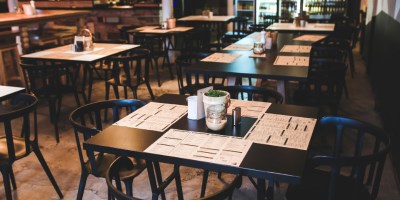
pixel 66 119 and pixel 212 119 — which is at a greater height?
pixel 212 119

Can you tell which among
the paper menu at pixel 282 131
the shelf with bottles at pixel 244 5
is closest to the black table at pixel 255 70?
the paper menu at pixel 282 131

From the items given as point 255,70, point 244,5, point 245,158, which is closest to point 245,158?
point 245,158

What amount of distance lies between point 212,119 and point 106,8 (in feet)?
23.1

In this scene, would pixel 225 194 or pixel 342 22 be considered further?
pixel 342 22

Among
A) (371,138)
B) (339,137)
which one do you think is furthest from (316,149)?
(339,137)

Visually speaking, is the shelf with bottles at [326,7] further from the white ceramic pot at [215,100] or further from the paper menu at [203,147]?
the paper menu at [203,147]

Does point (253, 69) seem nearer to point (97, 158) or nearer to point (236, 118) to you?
point (236, 118)

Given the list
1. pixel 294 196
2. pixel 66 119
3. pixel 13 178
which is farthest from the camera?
pixel 66 119

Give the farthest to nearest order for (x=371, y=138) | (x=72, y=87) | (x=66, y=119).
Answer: (x=66, y=119)
(x=72, y=87)
(x=371, y=138)

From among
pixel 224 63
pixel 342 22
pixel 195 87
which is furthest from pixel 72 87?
pixel 342 22

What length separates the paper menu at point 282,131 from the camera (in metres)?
1.82

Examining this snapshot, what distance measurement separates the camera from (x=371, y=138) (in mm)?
3783

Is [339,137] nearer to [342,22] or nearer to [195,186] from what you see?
[195,186]

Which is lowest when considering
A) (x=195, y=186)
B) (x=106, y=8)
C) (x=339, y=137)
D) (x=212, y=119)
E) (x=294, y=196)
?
(x=195, y=186)
